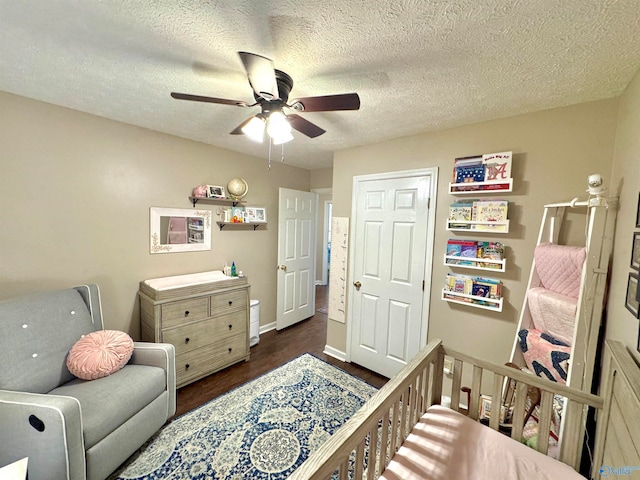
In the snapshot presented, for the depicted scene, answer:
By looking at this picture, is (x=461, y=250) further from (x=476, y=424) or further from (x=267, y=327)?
(x=267, y=327)

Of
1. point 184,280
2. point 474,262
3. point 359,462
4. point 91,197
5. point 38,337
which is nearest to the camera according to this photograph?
point 359,462

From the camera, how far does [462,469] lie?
108 centimetres

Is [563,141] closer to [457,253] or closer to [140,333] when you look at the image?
[457,253]

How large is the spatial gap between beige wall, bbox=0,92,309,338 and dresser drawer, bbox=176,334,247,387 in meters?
0.60

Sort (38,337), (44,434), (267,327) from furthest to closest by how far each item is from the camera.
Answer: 1. (267,327)
2. (38,337)
3. (44,434)

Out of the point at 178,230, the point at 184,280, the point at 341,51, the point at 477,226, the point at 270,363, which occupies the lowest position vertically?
the point at 270,363

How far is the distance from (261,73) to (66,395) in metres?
2.08

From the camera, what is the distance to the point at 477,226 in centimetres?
192

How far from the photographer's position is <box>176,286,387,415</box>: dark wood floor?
2.25 meters

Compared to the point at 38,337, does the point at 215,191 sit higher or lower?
higher

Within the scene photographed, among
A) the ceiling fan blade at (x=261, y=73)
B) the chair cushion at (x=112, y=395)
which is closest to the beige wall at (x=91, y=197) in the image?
the chair cushion at (x=112, y=395)

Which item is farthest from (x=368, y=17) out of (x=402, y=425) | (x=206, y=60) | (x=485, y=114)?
(x=402, y=425)

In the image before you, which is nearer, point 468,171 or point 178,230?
point 468,171

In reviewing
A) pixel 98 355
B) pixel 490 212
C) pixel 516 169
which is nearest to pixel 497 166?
pixel 516 169
